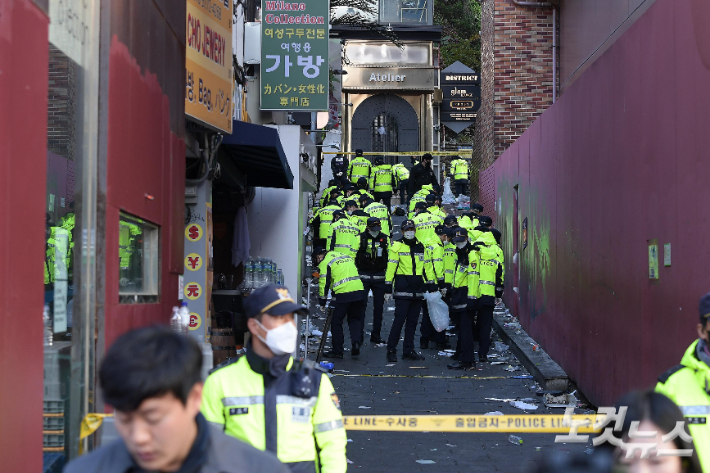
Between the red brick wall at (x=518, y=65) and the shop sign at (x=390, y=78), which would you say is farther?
the shop sign at (x=390, y=78)

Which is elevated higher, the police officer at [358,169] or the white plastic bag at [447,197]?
the police officer at [358,169]

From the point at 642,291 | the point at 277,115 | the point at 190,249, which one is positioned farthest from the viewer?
the point at 277,115

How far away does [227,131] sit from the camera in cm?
1068

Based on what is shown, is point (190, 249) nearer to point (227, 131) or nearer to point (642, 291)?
point (227, 131)

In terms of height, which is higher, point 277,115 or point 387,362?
point 277,115

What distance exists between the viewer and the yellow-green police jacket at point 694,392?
4301 millimetres

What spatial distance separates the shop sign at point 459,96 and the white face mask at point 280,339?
97.7ft

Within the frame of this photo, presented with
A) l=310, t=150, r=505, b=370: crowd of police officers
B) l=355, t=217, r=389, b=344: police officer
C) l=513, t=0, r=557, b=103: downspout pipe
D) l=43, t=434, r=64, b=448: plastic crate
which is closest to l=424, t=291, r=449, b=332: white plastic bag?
l=310, t=150, r=505, b=370: crowd of police officers

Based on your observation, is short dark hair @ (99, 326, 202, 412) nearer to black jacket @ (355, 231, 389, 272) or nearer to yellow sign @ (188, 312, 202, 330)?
yellow sign @ (188, 312, 202, 330)

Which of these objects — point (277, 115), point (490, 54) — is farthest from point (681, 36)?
point (490, 54)

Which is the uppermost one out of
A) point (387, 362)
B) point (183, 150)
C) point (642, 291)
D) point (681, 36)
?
point (681, 36)

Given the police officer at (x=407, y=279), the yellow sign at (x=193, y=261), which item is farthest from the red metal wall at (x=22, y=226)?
the police officer at (x=407, y=279)

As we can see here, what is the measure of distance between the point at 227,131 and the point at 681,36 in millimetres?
5134

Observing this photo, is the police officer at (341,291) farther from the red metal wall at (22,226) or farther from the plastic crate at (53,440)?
the red metal wall at (22,226)
